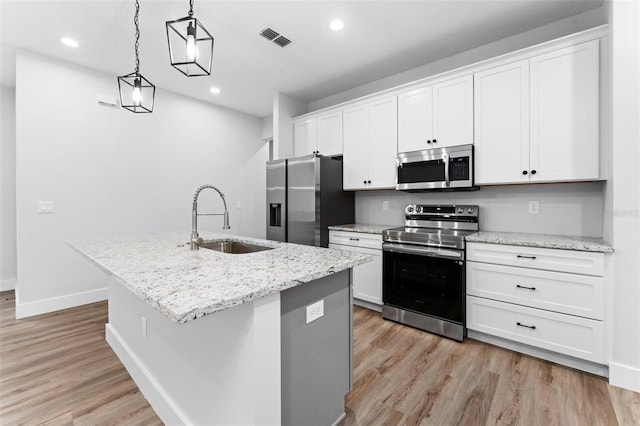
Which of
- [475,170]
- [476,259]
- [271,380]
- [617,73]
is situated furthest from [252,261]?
[617,73]

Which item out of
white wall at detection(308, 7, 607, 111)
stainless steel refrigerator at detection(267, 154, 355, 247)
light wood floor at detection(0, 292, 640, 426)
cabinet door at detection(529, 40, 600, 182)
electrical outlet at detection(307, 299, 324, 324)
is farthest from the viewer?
stainless steel refrigerator at detection(267, 154, 355, 247)

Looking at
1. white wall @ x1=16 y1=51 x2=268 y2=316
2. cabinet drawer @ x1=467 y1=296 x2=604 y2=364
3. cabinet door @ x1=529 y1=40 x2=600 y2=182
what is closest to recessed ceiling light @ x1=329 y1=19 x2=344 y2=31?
cabinet door @ x1=529 y1=40 x2=600 y2=182

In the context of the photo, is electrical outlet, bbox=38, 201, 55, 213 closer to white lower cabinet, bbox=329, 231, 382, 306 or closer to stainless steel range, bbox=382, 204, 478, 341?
white lower cabinet, bbox=329, 231, 382, 306

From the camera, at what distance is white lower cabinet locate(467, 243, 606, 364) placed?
199 cm

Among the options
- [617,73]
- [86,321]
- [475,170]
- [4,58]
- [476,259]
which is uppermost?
[4,58]

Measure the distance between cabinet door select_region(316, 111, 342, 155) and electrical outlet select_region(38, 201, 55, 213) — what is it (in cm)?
309

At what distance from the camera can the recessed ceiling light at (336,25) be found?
2525 millimetres

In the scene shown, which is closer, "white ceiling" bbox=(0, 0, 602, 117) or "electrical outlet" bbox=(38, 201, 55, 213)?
"white ceiling" bbox=(0, 0, 602, 117)

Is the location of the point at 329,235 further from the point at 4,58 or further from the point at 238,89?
the point at 4,58

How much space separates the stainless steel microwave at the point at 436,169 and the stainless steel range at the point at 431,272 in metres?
0.35

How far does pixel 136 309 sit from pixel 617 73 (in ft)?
11.4

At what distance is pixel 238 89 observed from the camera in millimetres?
4055

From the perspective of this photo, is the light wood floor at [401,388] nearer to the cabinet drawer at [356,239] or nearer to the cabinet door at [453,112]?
the cabinet drawer at [356,239]

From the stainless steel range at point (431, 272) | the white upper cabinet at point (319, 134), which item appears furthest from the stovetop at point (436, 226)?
the white upper cabinet at point (319, 134)
